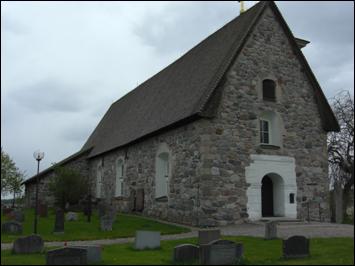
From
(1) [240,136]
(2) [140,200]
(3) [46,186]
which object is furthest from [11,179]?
(1) [240,136]

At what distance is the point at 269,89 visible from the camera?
20406mm

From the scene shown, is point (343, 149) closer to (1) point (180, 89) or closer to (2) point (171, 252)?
(1) point (180, 89)

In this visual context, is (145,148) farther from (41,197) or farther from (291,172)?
(41,197)

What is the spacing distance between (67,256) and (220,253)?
325 centimetres

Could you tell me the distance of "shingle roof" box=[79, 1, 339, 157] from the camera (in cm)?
1945

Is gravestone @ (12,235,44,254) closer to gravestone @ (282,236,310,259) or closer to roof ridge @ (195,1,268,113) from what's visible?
gravestone @ (282,236,310,259)

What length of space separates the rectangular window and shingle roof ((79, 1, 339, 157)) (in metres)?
2.97

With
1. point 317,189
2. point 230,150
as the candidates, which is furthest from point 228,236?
point 317,189

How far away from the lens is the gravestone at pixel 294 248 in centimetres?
1070

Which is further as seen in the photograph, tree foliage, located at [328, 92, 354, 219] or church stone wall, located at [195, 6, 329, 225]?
tree foliage, located at [328, 92, 354, 219]

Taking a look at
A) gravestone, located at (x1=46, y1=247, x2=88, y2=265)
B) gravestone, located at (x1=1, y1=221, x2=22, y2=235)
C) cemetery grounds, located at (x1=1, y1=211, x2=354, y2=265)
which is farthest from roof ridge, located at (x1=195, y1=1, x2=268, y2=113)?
gravestone, located at (x1=46, y1=247, x2=88, y2=265)

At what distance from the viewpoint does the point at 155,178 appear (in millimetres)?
21734

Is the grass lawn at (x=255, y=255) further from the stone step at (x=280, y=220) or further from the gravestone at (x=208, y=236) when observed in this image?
the stone step at (x=280, y=220)

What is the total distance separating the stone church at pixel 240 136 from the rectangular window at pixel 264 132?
0.05 metres
